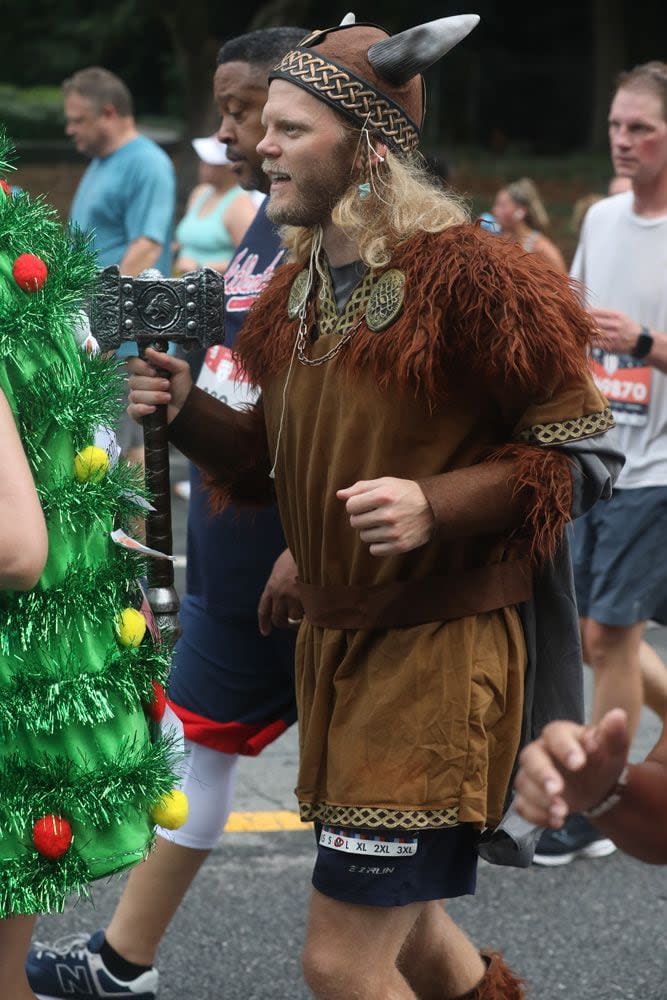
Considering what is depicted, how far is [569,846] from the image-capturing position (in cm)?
473

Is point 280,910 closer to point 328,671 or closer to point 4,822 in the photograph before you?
point 328,671

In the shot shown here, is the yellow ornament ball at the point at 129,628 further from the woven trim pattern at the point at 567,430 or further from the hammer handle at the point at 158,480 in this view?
the woven trim pattern at the point at 567,430

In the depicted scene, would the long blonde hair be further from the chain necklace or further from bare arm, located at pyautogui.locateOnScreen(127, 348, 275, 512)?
bare arm, located at pyautogui.locateOnScreen(127, 348, 275, 512)

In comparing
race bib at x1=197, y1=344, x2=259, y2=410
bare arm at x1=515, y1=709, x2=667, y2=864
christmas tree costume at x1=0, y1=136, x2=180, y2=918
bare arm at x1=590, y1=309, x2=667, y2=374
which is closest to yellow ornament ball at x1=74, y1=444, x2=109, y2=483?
christmas tree costume at x1=0, y1=136, x2=180, y2=918

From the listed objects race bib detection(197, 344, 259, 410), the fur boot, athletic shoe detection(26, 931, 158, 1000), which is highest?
race bib detection(197, 344, 259, 410)

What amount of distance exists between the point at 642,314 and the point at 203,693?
197 cm

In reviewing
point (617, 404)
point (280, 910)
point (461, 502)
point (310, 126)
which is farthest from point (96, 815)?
point (617, 404)

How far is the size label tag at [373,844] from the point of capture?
286 cm

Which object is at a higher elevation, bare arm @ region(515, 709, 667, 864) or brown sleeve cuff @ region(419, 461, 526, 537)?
bare arm @ region(515, 709, 667, 864)

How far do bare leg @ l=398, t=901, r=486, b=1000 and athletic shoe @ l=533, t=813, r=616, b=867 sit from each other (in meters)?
1.41

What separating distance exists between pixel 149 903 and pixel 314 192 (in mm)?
1722

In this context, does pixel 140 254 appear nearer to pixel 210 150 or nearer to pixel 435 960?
pixel 210 150

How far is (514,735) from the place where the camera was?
2.95 m

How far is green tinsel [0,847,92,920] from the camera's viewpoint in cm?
246
